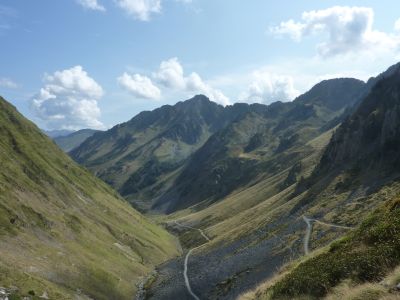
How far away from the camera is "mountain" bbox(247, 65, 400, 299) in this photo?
22109mm

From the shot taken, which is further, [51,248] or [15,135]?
[15,135]

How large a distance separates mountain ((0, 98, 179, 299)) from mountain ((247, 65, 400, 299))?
45.6 m

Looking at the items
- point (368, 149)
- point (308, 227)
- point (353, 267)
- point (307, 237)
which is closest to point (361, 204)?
point (308, 227)

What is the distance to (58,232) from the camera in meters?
102

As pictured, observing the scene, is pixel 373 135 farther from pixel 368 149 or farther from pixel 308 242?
pixel 308 242

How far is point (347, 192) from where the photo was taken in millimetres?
109625

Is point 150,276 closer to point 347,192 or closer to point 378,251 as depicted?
point 347,192

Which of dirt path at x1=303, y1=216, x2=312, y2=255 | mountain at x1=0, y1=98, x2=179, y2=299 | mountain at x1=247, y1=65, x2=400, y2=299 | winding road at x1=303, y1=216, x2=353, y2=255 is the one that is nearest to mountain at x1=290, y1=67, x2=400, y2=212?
mountain at x1=247, y1=65, x2=400, y2=299

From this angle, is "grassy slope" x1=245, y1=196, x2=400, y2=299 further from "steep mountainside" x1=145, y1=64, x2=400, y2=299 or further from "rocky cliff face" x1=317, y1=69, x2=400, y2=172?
"rocky cliff face" x1=317, y1=69, x2=400, y2=172

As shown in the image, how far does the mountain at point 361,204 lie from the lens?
22.1 metres

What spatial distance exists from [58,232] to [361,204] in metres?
68.3

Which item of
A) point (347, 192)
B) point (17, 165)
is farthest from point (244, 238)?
point (17, 165)

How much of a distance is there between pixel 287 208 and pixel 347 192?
27.4 m

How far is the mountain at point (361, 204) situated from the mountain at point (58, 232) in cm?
4565
